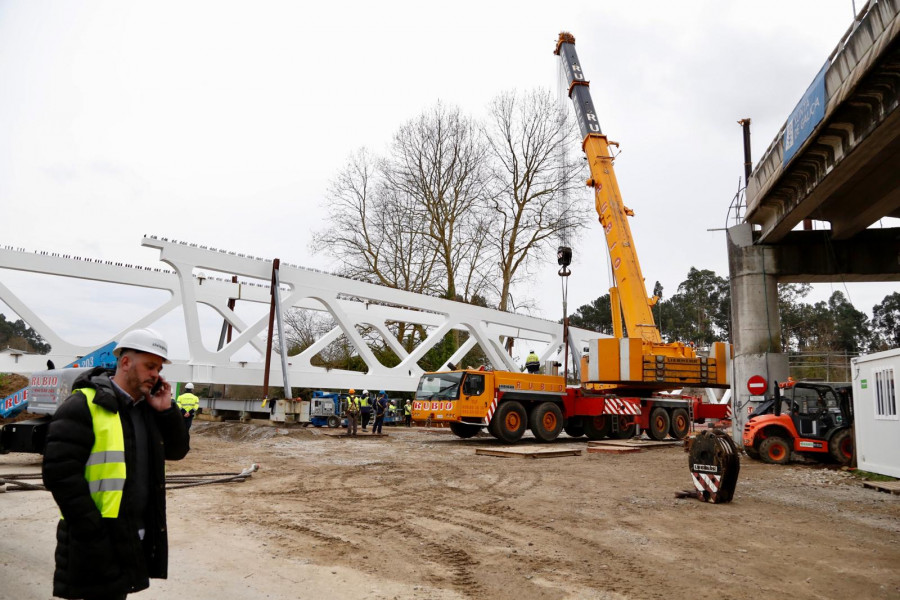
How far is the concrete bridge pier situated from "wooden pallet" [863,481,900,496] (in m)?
4.73

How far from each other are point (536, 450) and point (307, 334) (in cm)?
2558

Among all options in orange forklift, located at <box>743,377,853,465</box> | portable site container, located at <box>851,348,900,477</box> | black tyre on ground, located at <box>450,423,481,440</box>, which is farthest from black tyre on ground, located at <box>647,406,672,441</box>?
portable site container, located at <box>851,348,900,477</box>

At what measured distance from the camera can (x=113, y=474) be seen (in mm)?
2555

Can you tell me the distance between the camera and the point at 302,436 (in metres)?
17.9

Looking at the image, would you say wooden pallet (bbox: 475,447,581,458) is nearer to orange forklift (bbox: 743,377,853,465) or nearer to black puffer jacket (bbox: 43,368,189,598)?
orange forklift (bbox: 743,377,853,465)

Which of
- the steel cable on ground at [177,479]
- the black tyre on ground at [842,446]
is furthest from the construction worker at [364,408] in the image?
the black tyre on ground at [842,446]

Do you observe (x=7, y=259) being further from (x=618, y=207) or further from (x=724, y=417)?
(x=724, y=417)

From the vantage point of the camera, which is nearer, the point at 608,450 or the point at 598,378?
the point at 608,450

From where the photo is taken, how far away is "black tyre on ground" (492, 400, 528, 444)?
16.2 meters

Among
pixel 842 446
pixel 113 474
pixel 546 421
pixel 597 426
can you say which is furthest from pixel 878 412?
pixel 597 426

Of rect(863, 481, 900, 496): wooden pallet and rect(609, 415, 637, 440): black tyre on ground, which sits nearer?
rect(863, 481, 900, 496): wooden pallet

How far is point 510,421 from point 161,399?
14.2 meters

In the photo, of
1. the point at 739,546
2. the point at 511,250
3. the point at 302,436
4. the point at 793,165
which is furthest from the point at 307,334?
the point at 739,546

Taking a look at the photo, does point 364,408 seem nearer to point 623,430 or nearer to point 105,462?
point 623,430
